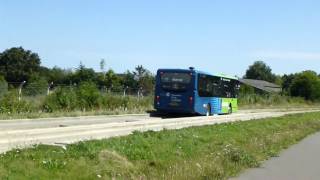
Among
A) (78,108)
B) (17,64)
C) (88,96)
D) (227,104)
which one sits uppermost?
(17,64)

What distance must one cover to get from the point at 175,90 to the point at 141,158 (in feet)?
78.0

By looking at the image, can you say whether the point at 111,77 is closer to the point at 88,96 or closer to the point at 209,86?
the point at 88,96

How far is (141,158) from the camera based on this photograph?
1348 cm

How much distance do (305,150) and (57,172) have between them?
45.3 feet

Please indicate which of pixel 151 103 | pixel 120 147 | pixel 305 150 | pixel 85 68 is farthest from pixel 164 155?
pixel 85 68

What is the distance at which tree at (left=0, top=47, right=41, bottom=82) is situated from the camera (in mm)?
103875

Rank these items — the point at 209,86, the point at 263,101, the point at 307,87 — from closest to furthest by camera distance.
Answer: the point at 209,86 → the point at 263,101 → the point at 307,87

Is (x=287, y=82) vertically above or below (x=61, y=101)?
above

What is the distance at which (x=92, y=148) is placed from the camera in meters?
13.1

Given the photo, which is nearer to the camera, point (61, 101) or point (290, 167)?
point (290, 167)

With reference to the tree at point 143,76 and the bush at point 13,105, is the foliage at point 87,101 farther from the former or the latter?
the tree at point 143,76

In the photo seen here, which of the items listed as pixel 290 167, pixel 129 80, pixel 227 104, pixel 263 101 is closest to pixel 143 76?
pixel 129 80

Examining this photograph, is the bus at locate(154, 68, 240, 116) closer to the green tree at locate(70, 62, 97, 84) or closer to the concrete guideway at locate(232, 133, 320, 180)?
the concrete guideway at locate(232, 133, 320, 180)

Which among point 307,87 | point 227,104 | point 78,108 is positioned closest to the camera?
point 78,108
